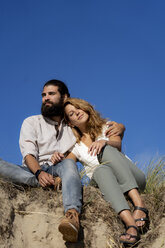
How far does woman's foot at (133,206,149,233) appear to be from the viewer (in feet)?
11.8

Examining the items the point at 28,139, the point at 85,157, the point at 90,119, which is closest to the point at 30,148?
the point at 28,139

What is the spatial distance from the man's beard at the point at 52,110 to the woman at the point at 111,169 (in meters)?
0.25

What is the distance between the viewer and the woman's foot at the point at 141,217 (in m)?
3.60

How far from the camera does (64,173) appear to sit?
12.1 ft

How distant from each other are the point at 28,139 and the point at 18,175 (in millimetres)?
588

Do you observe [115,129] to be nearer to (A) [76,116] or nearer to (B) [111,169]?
(A) [76,116]

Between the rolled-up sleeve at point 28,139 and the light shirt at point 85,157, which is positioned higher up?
the rolled-up sleeve at point 28,139

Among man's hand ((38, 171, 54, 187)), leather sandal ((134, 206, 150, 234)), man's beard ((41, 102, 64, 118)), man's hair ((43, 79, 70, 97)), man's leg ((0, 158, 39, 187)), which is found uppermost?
man's hair ((43, 79, 70, 97))

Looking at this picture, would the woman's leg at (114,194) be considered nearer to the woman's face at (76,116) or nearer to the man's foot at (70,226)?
the man's foot at (70,226)

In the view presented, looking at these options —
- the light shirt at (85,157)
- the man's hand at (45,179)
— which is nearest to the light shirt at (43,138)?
the light shirt at (85,157)

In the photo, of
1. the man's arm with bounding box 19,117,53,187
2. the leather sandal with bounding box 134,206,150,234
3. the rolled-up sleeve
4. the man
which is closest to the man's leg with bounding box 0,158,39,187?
the man

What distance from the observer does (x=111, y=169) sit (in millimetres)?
3824

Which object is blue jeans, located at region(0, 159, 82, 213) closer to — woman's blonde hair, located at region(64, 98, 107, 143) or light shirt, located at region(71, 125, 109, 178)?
light shirt, located at region(71, 125, 109, 178)

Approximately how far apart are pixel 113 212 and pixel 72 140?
4.53 feet
